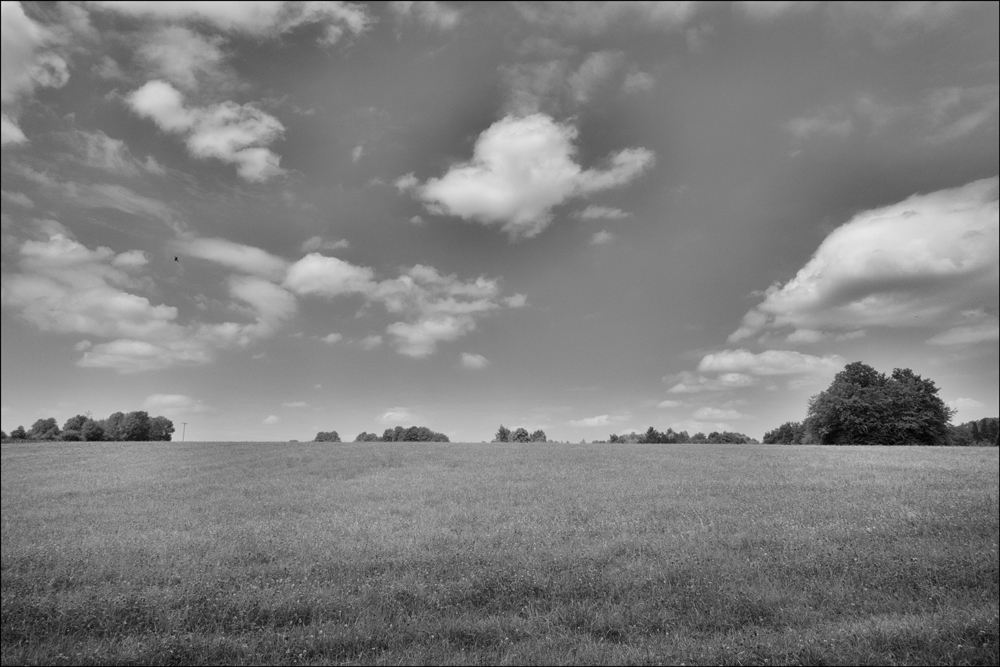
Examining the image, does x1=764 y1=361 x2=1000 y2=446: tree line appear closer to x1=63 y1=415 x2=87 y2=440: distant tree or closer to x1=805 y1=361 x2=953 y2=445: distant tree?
x1=805 y1=361 x2=953 y2=445: distant tree

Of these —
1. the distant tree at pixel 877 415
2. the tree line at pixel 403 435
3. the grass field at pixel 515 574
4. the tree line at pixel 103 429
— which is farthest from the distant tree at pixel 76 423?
the distant tree at pixel 877 415

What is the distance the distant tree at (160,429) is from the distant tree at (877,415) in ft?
305

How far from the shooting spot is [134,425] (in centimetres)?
7806

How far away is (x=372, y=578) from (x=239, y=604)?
280cm

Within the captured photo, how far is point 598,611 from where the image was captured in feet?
34.9

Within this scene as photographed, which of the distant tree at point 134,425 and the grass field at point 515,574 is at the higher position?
the distant tree at point 134,425

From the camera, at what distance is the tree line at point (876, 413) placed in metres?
71.2

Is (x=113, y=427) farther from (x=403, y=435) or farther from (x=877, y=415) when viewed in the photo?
(x=877, y=415)

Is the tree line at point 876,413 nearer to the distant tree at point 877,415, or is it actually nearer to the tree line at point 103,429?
the distant tree at point 877,415

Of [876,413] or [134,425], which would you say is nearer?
[876,413]

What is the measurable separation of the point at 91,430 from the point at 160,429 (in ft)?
30.6

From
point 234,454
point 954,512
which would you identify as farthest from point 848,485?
point 234,454

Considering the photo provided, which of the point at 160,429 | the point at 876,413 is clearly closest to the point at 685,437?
the point at 876,413

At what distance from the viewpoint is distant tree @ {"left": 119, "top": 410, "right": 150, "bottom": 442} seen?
7775 cm
